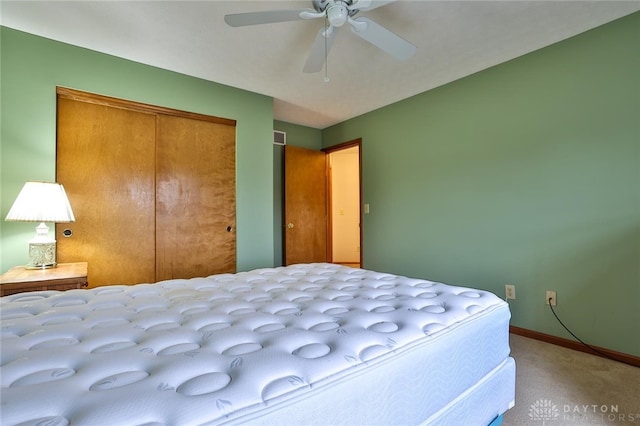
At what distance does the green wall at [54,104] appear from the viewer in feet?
7.22

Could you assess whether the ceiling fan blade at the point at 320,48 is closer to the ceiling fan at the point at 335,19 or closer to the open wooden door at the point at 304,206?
the ceiling fan at the point at 335,19

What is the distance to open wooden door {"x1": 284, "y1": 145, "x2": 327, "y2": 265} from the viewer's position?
434 cm

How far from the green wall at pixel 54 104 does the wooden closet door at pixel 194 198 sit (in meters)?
0.12

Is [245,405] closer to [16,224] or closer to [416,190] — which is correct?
[16,224]

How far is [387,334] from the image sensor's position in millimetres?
934

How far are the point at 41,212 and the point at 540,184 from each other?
3694 mm

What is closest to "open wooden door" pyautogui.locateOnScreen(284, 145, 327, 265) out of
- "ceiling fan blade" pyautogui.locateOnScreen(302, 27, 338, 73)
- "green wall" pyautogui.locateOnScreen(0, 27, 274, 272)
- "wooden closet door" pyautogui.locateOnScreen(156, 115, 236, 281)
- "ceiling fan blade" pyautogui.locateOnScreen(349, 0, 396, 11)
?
"green wall" pyautogui.locateOnScreen(0, 27, 274, 272)

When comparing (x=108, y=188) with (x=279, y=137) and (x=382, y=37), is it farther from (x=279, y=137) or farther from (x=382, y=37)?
(x=382, y=37)

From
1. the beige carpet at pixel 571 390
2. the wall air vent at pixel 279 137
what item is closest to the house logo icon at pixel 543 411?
the beige carpet at pixel 571 390

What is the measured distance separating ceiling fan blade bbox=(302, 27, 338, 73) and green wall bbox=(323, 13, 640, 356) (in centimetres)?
166

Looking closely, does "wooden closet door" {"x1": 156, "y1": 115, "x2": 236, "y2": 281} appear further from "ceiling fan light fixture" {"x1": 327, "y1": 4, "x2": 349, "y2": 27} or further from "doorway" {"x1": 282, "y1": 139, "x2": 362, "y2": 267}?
"ceiling fan light fixture" {"x1": 327, "y1": 4, "x2": 349, "y2": 27}

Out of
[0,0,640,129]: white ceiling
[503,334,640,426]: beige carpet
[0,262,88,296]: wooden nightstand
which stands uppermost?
[0,0,640,129]: white ceiling

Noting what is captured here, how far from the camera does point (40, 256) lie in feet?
6.81

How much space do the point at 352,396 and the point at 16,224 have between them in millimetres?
2798
